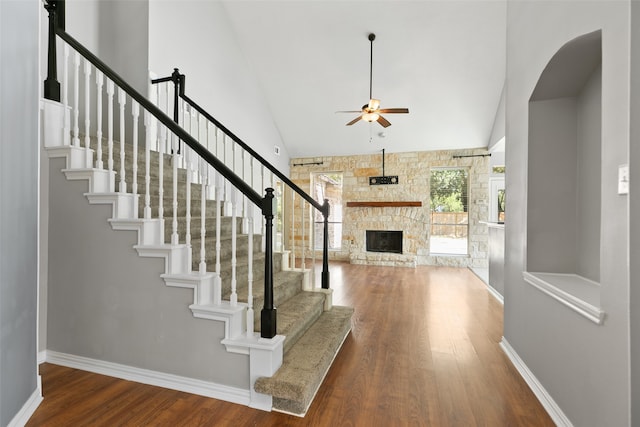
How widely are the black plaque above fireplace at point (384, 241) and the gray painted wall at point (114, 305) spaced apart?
19.1ft

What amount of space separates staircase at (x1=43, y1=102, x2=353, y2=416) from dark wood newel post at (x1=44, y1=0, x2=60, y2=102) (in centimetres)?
44

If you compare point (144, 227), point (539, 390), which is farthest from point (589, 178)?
point (144, 227)

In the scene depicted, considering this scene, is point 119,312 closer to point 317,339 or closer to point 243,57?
point 317,339

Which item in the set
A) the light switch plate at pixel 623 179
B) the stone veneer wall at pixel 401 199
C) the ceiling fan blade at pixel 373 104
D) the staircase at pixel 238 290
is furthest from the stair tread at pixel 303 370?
the stone veneer wall at pixel 401 199

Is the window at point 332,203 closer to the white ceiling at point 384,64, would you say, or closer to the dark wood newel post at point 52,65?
the white ceiling at point 384,64

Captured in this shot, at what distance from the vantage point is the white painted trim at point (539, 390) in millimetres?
1645

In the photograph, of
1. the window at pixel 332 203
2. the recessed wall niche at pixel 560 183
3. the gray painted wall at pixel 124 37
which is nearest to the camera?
the recessed wall niche at pixel 560 183

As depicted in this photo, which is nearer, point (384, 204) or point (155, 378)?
point (155, 378)

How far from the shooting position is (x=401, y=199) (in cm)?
715

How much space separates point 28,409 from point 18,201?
1148 mm

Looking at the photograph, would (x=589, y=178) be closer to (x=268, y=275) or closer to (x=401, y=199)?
(x=268, y=275)

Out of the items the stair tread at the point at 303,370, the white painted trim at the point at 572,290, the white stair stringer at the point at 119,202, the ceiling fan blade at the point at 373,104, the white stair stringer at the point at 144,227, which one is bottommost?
the stair tread at the point at 303,370

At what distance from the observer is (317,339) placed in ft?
7.57

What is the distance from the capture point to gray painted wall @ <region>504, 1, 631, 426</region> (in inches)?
49.0
